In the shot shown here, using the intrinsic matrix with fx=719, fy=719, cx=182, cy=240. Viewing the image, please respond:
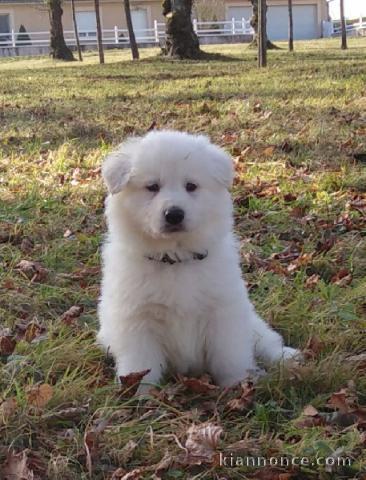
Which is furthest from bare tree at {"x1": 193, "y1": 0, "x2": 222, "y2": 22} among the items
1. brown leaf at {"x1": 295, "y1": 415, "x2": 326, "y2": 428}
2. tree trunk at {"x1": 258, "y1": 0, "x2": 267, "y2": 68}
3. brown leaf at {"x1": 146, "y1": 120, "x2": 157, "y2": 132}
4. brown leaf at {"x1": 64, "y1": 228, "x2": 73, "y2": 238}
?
brown leaf at {"x1": 295, "y1": 415, "x2": 326, "y2": 428}

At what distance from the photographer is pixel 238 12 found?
4853 centimetres

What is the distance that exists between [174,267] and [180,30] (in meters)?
20.6

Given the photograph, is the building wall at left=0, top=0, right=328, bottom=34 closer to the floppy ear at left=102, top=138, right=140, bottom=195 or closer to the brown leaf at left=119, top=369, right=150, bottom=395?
the floppy ear at left=102, top=138, right=140, bottom=195

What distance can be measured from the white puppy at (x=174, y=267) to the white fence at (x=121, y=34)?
124 ft

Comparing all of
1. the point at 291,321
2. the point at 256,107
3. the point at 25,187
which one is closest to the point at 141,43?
the point at 256,107

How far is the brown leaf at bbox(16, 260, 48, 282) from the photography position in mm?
4488

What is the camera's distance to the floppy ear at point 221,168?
3.16 m

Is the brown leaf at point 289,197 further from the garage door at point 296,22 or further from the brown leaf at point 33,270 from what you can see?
the garage door at point 296,22

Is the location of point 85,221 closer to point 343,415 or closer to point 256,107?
point 343,415

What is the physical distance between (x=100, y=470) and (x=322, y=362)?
1.16 m

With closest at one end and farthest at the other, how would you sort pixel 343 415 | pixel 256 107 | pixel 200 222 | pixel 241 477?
pixel 241 477 < pixel 343 415 < pixel 200 222 < pixel 256 107

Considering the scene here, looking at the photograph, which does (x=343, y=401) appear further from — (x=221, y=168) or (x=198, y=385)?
(x=221, y=168)

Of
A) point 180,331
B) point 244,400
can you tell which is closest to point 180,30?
point 180,331

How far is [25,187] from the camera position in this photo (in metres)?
6.36
